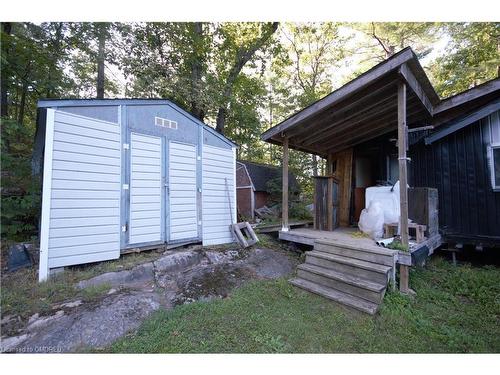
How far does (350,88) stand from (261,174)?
742 cm

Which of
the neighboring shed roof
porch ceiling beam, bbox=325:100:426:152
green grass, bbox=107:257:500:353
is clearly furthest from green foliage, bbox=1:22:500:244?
green grass, bbox=107:257:500:353

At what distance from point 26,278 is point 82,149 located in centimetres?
209

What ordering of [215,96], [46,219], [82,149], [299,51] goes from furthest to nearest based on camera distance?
1. [299,51]
2. [215,96]
3. [82,149]
4. [46,219]

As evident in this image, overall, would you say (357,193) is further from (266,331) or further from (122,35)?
(122,35)

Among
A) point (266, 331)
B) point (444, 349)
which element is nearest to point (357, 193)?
point (444, 349)

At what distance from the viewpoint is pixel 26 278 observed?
3465 millimetres

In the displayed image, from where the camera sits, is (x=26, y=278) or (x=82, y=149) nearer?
(x=26, y=278)

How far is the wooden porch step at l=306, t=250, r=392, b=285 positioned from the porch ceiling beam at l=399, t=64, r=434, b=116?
2.89 meters

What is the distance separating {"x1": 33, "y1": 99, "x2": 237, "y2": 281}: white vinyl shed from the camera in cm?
356

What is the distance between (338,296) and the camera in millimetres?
3312

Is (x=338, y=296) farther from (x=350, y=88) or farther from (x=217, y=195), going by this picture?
(x=217, y=195)

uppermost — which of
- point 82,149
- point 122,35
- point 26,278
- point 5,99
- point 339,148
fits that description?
point 122,35

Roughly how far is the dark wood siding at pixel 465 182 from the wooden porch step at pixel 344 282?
3.31 m

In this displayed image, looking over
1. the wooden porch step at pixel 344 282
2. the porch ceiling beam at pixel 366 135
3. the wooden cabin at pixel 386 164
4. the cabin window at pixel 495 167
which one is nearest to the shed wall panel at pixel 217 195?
the wooden cabin at pixel 386 164
